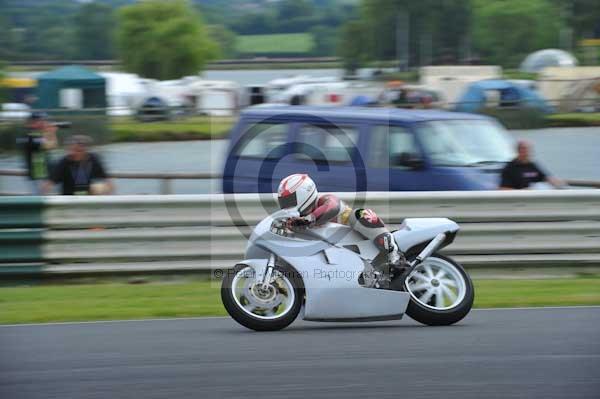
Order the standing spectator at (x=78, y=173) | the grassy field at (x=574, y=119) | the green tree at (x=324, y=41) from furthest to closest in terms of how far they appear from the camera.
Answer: the green tree at (x=324, y=41) → the grassy field at (x=574, y=119) → the standing spectator at (x=78, y=173)

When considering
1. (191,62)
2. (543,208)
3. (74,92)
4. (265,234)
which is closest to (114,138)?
(74,92)

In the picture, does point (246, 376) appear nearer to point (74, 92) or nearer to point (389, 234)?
point (389, 234)

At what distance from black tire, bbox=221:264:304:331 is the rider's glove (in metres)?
0.28

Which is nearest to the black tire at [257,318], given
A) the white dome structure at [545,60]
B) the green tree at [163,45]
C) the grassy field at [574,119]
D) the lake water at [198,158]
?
the lake water at [198,158]

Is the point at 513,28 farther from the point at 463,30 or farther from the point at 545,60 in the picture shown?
the point at 545,60

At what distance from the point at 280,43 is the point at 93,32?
13290 millimetres

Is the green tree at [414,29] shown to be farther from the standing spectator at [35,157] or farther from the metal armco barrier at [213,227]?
the metal armco barrier at [213,227]

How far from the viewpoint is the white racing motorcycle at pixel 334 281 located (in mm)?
6355

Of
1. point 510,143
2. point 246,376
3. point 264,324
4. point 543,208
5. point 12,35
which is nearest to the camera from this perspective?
point 246,376

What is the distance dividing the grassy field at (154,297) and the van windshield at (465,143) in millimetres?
1638

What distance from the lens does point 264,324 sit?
6.42 metres

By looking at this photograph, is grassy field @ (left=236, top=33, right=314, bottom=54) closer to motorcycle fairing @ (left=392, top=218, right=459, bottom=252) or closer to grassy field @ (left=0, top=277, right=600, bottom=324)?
grassy field @ (left=0, top=277, right=600, bottom=324)

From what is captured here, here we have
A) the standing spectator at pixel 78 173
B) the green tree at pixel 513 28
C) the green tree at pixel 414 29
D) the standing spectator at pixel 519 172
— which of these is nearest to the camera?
the standing spectator at pixel 519 172

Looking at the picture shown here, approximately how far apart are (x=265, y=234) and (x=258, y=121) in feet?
14.3
